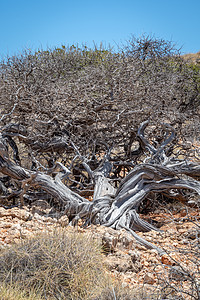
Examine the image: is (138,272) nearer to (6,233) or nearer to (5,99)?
(6,233)

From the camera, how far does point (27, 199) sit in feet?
19.1

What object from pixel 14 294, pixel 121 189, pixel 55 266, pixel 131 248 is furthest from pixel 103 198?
pixel 14 294

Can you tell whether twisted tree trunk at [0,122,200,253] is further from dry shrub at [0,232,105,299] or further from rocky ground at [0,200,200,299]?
dry shrub at [0,232,105,299]

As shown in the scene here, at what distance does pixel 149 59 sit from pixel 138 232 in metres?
5.55

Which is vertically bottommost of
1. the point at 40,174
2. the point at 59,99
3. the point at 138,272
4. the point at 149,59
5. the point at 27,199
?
the point at 138,272

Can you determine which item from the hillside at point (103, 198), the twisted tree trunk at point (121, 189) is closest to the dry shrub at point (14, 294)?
the hillside at point (103, 198)

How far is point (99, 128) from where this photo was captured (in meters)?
7.14

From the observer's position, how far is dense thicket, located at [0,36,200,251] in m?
4.98

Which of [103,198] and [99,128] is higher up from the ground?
[99,128]

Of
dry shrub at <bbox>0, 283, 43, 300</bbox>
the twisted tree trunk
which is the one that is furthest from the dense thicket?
dry shrub at <bbox>0, 283, 43, 300</bbox>

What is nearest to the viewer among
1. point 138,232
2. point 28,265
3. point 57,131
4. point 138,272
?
point 28,265

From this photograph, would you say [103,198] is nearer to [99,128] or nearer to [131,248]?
[131,248]

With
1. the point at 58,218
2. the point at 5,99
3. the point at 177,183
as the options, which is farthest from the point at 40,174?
the point at 5,99

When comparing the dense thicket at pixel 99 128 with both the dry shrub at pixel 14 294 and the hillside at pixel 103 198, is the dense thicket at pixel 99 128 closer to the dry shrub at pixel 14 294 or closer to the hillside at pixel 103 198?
the hillside at pixel 103 198
